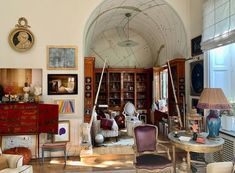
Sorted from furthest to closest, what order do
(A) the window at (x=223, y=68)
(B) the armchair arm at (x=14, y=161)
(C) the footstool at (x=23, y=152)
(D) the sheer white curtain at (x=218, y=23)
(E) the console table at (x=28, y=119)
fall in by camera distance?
(E) the console table at (x=28, y=119)
(C) the footstool at (x=23, y=152)
(A) the window at (x=223, y=68)
(D) the sheer white curtain at (x=218, y=23)
(B) the armchair arm at (x=14, y=161)

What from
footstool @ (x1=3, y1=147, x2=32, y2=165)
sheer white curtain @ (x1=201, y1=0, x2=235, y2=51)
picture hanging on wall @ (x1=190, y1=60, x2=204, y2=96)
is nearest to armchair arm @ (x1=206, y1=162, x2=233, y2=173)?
sheer white curtain @ (x1=201, y1=0, x2=235, y2=51)

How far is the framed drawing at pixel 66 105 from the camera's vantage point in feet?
17.1

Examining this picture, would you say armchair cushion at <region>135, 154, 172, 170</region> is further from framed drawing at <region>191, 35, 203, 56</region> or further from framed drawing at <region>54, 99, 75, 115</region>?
framed drawing at <region>191, 35, 203, 56</region>

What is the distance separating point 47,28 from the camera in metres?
5.18

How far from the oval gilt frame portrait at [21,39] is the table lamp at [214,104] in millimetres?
3866

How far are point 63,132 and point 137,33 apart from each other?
5.71 metres

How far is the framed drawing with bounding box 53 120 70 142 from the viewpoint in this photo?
5168 mm

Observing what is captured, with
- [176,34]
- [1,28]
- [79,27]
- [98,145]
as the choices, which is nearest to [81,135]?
[98,145]

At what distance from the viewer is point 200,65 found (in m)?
4.93

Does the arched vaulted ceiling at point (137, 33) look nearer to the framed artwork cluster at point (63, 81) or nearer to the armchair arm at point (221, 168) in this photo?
the framed artwork cluster at point (63, 81)

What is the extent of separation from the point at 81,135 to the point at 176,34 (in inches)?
148

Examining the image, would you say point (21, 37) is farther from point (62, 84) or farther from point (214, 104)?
point (214, 104)

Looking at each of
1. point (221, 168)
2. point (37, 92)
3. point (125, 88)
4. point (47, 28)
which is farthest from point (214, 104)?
point (125, 88)

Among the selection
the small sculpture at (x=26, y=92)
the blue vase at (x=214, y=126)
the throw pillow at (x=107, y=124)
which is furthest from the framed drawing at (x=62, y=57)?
the blue vase at (x=214, y=126)
